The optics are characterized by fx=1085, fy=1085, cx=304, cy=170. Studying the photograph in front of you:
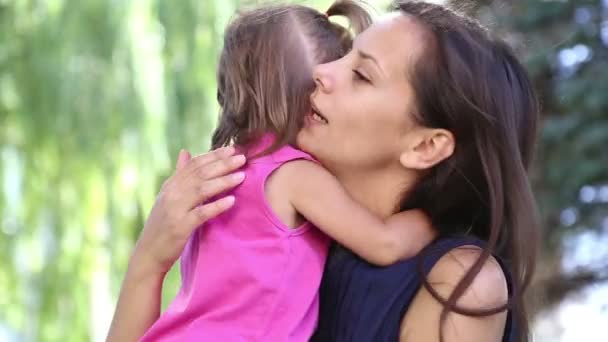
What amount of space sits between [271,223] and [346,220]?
106 millimetres

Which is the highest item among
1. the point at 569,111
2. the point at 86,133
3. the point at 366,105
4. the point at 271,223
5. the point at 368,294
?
the point at 366,105

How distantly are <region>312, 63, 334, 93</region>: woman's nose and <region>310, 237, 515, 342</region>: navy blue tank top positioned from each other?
0.24m

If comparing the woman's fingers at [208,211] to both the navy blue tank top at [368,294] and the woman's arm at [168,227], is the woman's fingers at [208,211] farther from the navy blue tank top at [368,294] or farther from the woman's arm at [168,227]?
the navy blue tank top at [368,294]

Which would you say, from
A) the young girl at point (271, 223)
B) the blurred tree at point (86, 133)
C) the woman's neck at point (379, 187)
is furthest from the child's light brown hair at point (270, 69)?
the blurred tree at point (86, 133)

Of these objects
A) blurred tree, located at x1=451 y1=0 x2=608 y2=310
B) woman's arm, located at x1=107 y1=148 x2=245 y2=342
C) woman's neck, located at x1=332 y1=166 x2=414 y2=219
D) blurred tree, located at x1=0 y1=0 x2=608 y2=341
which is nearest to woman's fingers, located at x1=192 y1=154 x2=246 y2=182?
woman's arm, located at x1=107 y1=148 x2=245 y2=342

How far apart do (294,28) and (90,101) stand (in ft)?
8.30

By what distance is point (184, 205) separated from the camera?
161 cm

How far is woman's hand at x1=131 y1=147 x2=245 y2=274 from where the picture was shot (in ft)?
5.10

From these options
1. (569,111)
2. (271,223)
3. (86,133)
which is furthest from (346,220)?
(569,111)

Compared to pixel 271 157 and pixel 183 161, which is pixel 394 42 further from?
pixel 183 161

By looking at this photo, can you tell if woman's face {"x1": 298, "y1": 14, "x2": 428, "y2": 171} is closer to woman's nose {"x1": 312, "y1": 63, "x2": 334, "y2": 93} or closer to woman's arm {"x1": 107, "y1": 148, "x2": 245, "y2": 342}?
woman's nose {"x1": 312, "y1": 63, "x2": 334, "y2": 93}

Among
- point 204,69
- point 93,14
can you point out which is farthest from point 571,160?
point 93,14

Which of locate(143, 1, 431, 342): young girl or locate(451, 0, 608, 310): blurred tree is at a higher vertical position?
locate(143, 1, 431, 342): young girl

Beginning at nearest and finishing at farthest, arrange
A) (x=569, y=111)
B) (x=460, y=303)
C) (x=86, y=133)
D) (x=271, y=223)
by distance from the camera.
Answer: (x=460, y=303)
(x=271, y=223)
(x=86, y=133)
(x=569, y=111)
